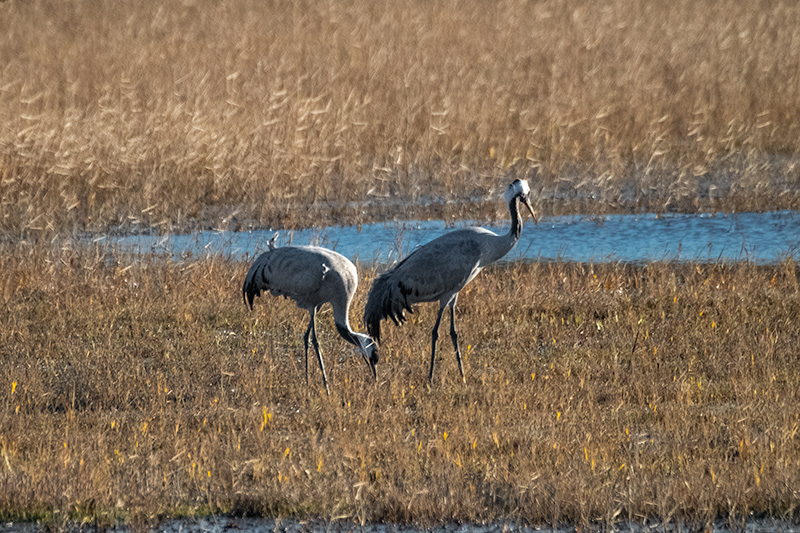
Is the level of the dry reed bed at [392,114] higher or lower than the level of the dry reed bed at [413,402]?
higher

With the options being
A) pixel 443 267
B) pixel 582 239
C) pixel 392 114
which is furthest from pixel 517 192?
pixel 392 114

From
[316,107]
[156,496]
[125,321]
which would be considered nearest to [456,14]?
[316,107]

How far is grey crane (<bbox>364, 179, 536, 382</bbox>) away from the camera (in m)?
7.18

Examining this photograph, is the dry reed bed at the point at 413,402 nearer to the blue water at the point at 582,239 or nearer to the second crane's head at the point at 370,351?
the second crane's head at the point at 370,351

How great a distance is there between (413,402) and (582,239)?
5.82 meters

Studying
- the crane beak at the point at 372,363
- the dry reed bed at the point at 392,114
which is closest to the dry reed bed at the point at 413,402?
the crane beak at the point at 372,363

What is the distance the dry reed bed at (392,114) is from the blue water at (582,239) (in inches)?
21.3

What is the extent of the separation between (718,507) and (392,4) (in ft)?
68.1

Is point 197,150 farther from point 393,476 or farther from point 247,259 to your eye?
point 393,476

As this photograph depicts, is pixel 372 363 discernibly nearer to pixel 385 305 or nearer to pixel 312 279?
pixel 385 305

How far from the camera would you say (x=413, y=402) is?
6.68 meters

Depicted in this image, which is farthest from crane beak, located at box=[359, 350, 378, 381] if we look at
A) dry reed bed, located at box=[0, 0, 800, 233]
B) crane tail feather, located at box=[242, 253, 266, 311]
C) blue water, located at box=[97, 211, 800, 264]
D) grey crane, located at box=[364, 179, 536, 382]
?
dry reed bed, located at box=[0, 0, 800, 233]

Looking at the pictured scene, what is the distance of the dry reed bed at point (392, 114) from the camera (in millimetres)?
13398

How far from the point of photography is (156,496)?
16.3ft
